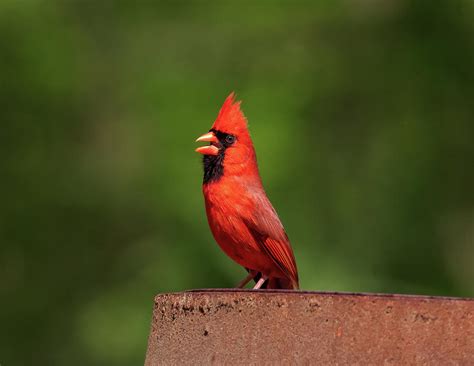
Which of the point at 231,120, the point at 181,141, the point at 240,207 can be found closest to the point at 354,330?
the point at 240,207

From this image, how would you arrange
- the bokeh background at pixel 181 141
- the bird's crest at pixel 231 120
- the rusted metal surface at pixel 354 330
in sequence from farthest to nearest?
1. the bokeh background at pixel 181 141
2. the bird's crest at pixel 231 120
3. the rusted metal surface at pixel 354 330

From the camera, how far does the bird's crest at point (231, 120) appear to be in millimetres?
4551

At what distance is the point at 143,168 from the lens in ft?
22.8

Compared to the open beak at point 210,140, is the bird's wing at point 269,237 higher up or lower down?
lower down

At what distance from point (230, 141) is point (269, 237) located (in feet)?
1.58

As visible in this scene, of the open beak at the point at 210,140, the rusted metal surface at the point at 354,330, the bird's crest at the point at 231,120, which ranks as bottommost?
the rusted metal surface at the point at 354,330

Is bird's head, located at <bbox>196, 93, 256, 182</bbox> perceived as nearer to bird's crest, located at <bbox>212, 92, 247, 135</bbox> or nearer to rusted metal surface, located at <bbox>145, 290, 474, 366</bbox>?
bird's crest, located at <bbox>212, 92, 247, 135</bbox>

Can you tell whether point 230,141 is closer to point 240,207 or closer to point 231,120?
point 231,120

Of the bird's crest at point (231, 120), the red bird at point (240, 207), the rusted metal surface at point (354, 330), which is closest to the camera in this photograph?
the rusted metal surface at point (354, 330)

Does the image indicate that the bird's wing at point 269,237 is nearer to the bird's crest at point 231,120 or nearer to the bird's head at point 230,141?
the bird's head at point 230,141

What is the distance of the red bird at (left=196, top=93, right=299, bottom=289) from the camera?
14.5ft

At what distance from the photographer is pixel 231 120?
15.0 ft

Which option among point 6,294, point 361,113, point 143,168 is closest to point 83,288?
point 6,294

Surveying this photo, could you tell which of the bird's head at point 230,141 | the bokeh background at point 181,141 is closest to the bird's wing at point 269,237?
the bird's head at point 230,141
